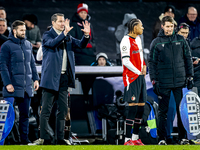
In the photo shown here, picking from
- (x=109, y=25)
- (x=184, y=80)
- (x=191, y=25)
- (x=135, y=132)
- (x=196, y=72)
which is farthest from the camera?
(x=109, y=25)

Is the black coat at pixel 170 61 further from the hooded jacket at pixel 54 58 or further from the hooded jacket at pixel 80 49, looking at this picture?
the hooded jacket at pixel 80 49

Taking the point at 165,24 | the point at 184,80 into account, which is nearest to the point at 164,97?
the point at 184,80

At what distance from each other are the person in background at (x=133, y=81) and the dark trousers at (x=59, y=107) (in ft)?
2.68

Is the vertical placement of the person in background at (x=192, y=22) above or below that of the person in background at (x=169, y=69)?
above

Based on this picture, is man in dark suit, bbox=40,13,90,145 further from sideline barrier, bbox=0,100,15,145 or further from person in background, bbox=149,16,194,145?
person in background, bbox=149,16,194,145

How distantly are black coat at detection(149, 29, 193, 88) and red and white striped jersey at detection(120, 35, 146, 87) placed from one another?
1.40 ft

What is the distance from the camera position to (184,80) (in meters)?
4.94

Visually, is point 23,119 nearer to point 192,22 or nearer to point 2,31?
point 2,31

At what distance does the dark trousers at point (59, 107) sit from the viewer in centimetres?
447

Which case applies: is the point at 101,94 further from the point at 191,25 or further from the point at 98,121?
the point at 191,25

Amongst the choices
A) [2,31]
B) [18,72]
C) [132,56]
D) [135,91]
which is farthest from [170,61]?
[2,31]

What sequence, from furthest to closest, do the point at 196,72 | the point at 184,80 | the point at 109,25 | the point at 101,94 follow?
1. the point at 109,25
2. the point at 101,94
3. the point at 196,72
4. the point at 184,80

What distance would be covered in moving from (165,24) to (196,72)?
1345 mm

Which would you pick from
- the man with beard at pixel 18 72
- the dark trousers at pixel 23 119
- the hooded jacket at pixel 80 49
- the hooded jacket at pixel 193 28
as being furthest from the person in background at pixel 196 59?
the dark trousers at pixel 23 119
